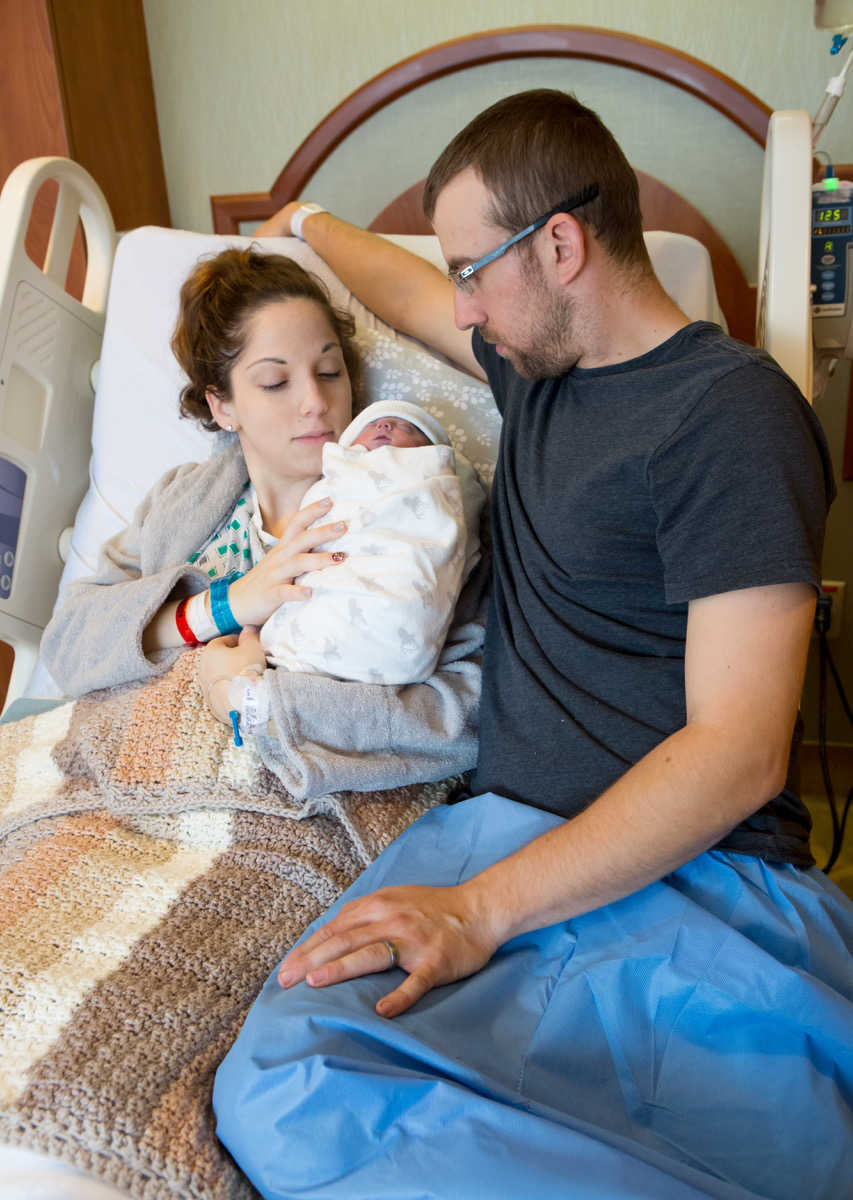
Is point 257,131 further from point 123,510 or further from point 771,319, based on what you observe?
point 771,319

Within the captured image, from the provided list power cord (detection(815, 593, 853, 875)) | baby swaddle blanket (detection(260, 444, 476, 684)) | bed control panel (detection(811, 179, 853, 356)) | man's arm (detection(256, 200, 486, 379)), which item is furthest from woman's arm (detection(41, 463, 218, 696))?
bed control panel (detection(811, 179, 853, 356))

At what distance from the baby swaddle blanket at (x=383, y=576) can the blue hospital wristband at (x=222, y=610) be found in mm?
96

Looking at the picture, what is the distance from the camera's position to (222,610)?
1.48 m

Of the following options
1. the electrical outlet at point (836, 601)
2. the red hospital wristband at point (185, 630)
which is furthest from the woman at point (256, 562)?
the electrical outlet at point (836, 601)

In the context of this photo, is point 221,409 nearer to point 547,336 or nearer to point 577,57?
point 547,336

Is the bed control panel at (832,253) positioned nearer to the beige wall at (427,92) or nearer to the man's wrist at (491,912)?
the beige wall at (427,92)

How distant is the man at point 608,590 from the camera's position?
1.02 meters

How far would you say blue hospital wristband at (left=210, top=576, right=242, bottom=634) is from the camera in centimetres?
148

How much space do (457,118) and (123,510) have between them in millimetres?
1244

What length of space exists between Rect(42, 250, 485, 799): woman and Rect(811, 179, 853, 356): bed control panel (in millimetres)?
695

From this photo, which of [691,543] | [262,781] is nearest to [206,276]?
[262,781]

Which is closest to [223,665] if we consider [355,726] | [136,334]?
[355,726]

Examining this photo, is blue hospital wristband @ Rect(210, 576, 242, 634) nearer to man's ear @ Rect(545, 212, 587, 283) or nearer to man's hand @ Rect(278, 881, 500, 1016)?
man's hand @ Rect(278, 881, 500, 1016)

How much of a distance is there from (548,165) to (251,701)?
0.75 metres
